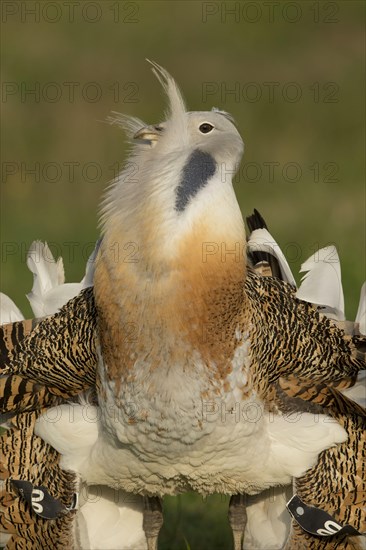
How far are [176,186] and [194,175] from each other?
0.06 meters

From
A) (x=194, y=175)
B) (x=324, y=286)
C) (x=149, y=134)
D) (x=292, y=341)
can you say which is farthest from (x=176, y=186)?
(x=324, y=286)

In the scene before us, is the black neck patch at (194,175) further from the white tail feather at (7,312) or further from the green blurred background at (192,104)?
the green blurred background at (192,104)

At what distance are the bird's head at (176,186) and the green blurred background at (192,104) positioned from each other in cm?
232

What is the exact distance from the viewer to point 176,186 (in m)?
3.20

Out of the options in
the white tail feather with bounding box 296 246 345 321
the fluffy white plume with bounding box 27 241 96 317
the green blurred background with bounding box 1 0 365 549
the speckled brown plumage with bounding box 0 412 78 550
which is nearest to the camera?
the speckled brown plumage with bounding box 0 412 78 550

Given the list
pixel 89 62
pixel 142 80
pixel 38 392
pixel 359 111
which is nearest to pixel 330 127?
pixel 359 111

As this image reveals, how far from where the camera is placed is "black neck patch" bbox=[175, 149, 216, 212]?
319 centimetres

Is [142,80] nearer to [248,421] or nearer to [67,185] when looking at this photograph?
[67,185]

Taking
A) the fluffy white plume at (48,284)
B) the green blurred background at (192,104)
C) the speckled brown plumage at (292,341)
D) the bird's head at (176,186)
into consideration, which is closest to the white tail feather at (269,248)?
the speckled brown plumage at (292,341)

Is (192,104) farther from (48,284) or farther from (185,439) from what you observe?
(185,439)

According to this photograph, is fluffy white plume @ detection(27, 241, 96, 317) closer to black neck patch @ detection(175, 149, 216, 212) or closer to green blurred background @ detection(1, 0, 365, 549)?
black neck patch @ detection(175, 149, 216, 212)

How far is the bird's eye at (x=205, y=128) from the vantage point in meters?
3.31

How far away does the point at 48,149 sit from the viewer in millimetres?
9148

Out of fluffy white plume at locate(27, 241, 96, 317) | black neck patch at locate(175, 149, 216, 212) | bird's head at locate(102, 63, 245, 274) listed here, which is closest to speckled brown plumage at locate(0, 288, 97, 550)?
fluffy white plume at locate(27, 241, 96, 317)
